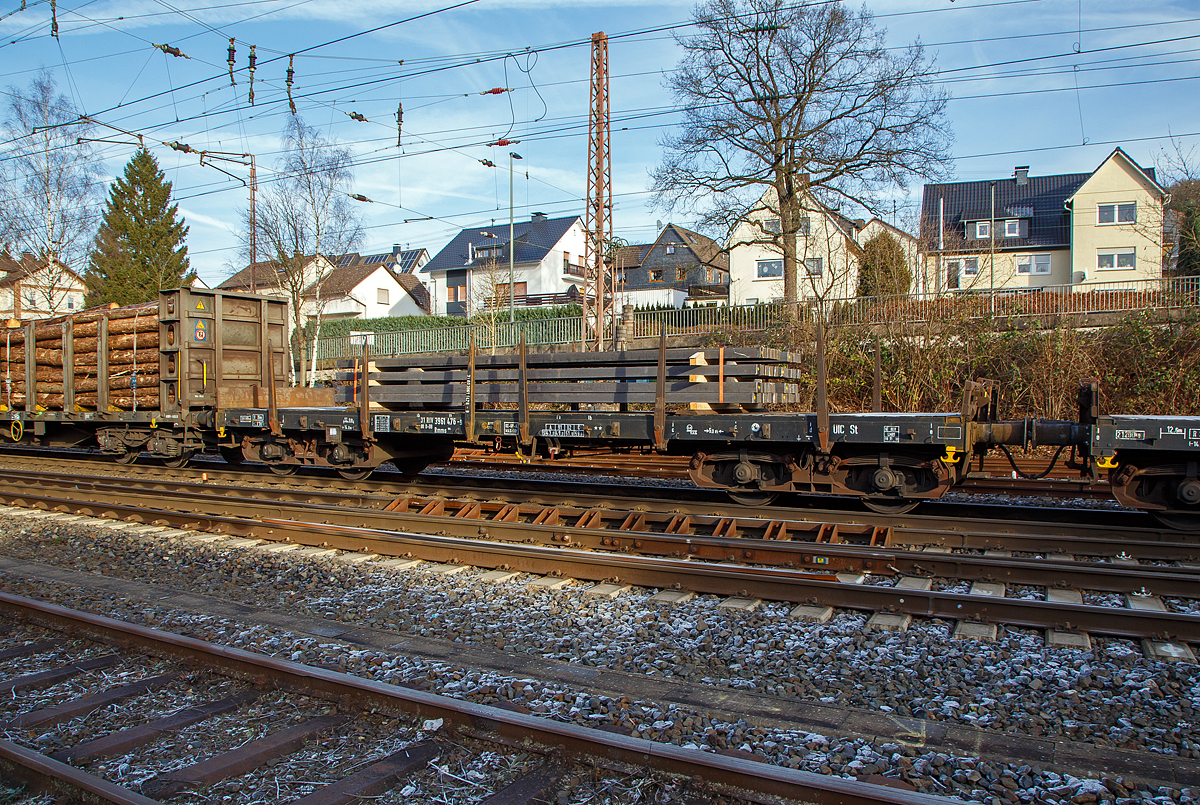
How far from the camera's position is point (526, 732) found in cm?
363

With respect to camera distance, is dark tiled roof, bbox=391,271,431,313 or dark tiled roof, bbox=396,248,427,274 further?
dark tiled roof, bbox=396,248,427,274

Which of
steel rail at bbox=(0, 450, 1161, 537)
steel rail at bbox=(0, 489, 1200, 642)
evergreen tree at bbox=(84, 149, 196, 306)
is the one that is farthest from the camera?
evergreen tree at bbox=(84, 149, 196, 306)

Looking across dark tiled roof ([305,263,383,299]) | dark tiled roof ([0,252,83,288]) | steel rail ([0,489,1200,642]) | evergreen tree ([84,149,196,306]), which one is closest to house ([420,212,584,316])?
dark tiled roof ([305,263,383,299])

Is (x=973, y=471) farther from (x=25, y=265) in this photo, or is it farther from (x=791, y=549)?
(x=25, y=265)

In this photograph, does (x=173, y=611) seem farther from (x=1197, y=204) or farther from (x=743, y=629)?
(x=1197, y=204)

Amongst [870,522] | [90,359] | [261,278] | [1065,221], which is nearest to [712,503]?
[870,522]

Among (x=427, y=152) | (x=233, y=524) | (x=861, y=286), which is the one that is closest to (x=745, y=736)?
(x=233, y=524)

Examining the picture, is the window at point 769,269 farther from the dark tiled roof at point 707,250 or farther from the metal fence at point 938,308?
the metal fence at point 938,308

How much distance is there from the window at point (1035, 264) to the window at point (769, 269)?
15890 millimetres

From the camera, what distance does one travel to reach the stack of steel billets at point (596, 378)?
8617 millimetres

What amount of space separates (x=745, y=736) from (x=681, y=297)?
177ft

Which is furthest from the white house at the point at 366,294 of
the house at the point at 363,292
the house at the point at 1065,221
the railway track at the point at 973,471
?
the railway track at the point at 973,471

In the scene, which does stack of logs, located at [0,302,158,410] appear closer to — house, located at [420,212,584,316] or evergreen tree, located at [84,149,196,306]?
evergreen tree, located at [84,149,196,306]

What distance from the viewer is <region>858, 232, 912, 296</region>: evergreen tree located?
21.2 meters
